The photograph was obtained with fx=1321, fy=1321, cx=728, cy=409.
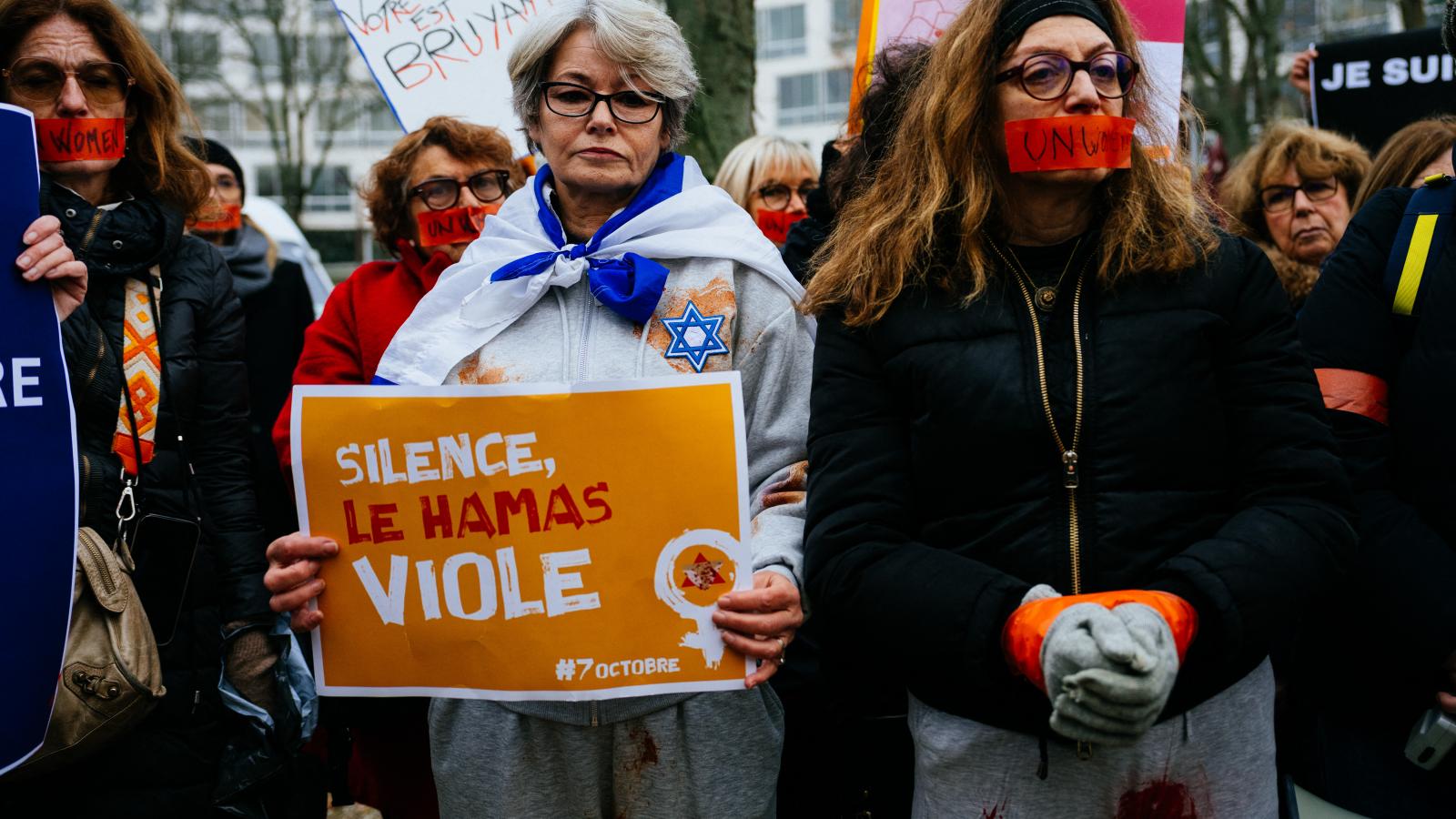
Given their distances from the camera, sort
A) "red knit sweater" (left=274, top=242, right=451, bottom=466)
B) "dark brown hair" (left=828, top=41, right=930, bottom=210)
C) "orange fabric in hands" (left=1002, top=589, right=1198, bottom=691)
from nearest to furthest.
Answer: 1. "orange fabric in hands" (left=1002, top=589, right=1198, bottom=691)
2. "dark brown hair" (left=828, top=41, right=930, bottom=210)
3. "red knit sweater" (left=274, top=242, right=451, bottom=466)

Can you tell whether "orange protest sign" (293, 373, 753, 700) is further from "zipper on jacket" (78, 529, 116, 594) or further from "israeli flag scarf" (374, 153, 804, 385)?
"zipper on jacket" (78, 529, 116, 594)

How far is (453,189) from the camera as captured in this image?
367cm

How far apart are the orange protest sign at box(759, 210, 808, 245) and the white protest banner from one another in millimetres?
1141

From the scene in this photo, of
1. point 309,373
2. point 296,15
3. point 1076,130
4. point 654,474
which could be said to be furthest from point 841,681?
point 296,15

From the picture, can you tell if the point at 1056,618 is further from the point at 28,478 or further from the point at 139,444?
the point at 139,444

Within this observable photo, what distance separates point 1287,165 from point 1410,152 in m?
1.12

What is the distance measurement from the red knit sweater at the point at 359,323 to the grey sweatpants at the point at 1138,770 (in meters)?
1.88

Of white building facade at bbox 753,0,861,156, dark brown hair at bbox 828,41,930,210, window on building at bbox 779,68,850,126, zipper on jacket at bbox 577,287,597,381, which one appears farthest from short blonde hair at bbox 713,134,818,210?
white building facade at bbox 753,0,861,156

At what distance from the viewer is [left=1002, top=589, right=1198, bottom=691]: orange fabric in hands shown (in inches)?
70.9

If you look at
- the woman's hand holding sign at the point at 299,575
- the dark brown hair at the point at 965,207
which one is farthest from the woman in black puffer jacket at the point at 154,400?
the dark brown hair at the point at 965,207

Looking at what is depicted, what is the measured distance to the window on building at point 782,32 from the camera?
49.7 m

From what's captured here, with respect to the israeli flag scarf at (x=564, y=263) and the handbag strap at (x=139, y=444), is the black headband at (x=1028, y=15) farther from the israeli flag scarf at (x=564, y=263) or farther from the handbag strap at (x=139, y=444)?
the handbag strap at (x=139, y=444)

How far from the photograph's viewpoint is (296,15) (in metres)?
30.7

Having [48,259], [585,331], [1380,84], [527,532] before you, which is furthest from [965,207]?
[1380,84]
